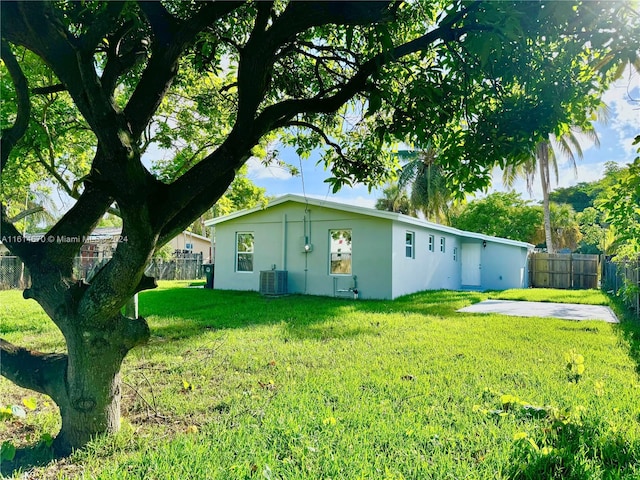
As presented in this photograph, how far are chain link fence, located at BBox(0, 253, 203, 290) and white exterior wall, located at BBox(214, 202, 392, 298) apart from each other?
313 cm

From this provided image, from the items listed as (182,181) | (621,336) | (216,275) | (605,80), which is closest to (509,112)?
(605,80)

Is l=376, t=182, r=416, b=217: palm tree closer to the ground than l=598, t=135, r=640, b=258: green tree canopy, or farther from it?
farther from it

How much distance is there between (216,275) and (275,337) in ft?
32.2

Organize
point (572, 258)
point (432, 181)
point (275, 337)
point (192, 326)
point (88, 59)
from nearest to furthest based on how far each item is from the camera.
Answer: point (88, 59) < point (275, 337) < point (192, 326) < point (572, 258) < point (432, 181)

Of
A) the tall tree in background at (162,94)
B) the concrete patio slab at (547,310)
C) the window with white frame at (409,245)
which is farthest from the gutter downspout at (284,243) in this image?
the tall tree in background at (162,94)

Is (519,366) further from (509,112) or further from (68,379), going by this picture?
(68,379)

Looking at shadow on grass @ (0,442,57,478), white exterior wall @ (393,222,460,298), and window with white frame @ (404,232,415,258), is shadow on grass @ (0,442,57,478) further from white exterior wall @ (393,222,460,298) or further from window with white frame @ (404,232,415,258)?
window with white frame @ (404,232,415,258)

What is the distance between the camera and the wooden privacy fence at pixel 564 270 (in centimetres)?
1894

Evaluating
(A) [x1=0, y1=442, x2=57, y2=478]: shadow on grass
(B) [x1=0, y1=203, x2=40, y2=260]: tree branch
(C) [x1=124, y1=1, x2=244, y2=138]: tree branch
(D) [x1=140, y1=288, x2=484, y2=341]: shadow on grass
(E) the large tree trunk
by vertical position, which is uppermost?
(C) [x1=124, y1=1, x2=244, y2=138]: tree branch

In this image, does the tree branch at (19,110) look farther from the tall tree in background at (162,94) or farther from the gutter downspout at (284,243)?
the gutter downspout at (284,243)

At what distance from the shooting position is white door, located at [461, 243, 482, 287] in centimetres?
2047

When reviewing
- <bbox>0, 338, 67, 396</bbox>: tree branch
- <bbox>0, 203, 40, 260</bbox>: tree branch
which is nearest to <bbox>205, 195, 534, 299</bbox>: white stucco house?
<bbox>0, 338, 67, 396</bbox>: tree branch

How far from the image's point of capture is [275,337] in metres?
6.75

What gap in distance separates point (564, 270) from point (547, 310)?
416 inches
